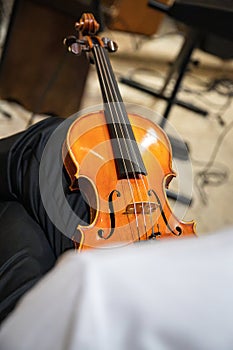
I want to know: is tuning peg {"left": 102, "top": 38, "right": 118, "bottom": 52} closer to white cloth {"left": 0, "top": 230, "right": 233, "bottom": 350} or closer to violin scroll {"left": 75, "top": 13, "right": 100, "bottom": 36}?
violin scroll {"left": 75, "top": 13, "right": 100, "bottom": 36}

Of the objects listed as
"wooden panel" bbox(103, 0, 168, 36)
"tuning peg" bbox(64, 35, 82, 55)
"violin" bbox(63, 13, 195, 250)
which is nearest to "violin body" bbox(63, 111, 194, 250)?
"violin" bbox(63, 13, 195, 250)

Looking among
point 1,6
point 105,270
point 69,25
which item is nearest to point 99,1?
point 69,25

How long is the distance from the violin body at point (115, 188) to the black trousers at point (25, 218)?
0.17 ft

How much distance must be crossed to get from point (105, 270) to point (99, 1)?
1575 millimetres

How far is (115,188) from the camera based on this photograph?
2.92 ft

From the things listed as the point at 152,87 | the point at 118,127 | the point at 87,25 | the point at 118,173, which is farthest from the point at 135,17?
the point at 118,173

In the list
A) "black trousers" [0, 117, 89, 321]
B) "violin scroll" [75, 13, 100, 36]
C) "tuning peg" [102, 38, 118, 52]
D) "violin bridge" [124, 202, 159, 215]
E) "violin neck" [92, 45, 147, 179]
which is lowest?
"black trousers" [0, 117, 89, 321]

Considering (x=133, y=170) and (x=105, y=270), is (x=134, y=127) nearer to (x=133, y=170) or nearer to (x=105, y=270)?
(x=133, y=170)

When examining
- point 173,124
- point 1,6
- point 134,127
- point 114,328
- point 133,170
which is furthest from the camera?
point 1,6

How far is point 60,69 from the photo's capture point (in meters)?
1.90

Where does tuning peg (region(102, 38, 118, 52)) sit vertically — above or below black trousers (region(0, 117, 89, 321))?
above

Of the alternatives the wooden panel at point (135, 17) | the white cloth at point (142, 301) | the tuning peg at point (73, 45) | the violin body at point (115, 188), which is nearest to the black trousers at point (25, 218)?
the violin body at point (115, 188)

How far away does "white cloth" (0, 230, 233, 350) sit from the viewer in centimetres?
30

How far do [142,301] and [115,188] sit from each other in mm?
583
